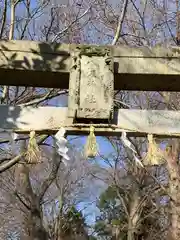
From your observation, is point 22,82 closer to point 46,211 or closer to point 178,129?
point 178,129

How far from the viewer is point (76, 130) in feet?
11.7

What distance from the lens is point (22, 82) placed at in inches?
159

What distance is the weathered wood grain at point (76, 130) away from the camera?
3621 millimetres

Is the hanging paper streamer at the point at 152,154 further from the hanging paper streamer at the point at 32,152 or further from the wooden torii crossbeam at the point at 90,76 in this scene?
the hanging paper streamer at the point at 32,152

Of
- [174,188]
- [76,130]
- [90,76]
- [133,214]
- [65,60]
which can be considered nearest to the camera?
[76,130]

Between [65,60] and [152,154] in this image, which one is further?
[65,60]

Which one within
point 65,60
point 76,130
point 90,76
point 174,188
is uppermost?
point 174,188

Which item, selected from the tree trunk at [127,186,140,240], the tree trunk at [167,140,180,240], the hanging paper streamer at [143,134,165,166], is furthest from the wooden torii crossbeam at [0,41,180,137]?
the tree trunk at [127,186,140,240]

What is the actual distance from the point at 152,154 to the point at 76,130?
648mm

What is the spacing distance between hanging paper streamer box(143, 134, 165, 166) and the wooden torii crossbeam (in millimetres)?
101

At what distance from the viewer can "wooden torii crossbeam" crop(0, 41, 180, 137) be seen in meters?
3.60

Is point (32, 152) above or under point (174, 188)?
under

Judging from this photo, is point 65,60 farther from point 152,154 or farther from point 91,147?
point 152,154

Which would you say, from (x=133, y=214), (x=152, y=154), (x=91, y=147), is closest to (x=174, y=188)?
(x=133, y=214)
